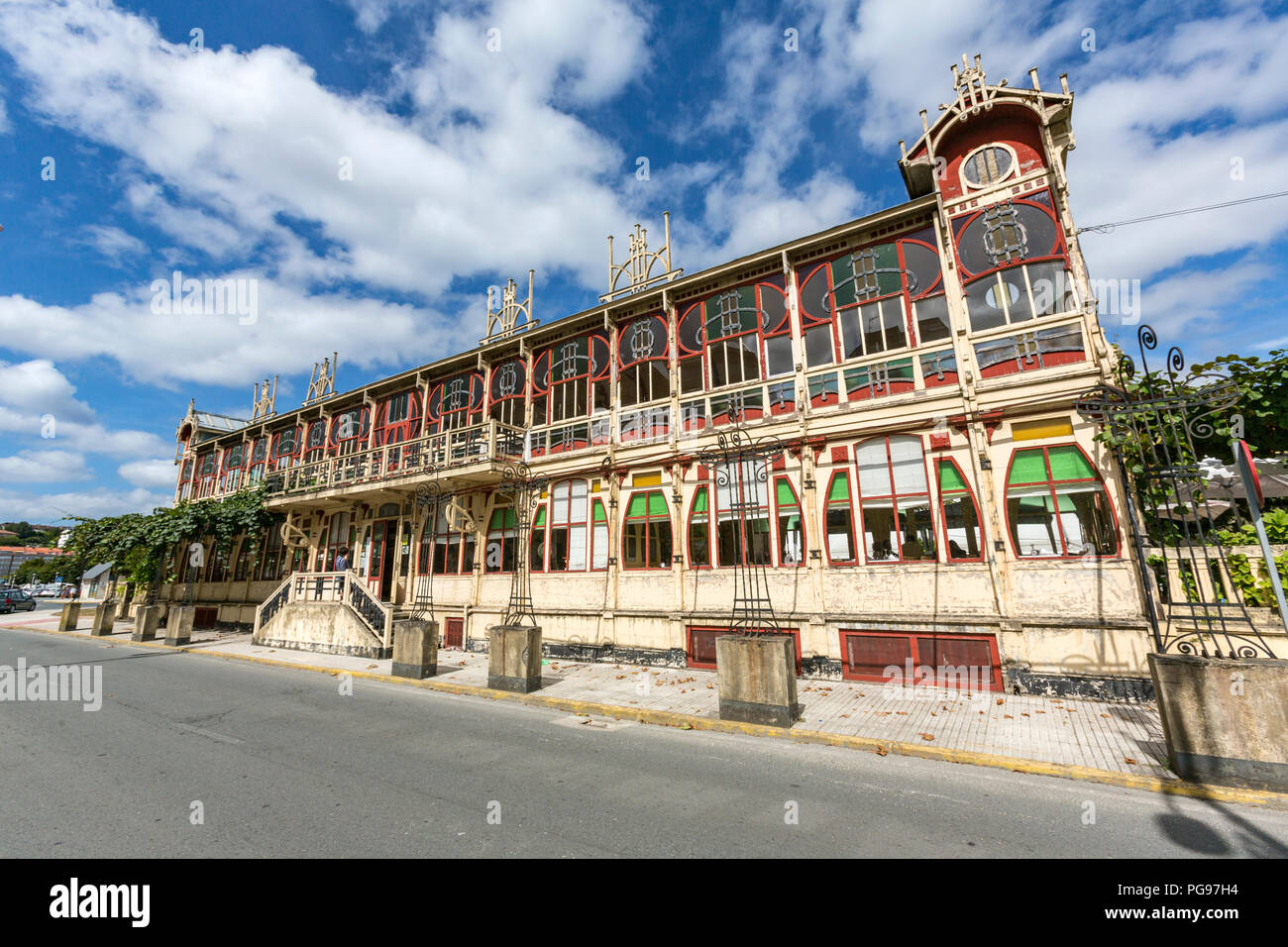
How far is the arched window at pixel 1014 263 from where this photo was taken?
11180 mm

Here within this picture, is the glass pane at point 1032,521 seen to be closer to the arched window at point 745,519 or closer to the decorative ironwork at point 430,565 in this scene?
the arched window at point 745,519

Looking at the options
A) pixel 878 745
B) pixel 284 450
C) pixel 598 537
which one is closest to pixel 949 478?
pixel 878 745

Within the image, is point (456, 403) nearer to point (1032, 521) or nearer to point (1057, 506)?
point (1032, 521)

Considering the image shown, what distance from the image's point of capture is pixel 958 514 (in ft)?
36.8

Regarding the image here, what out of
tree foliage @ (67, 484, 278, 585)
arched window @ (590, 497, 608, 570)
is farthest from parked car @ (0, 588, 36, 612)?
arched window @ (590, 497, 608, 570)

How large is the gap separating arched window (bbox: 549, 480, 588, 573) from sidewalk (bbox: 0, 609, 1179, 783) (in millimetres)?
3056

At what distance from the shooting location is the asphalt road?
4.59 m

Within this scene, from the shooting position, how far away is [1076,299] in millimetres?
10797

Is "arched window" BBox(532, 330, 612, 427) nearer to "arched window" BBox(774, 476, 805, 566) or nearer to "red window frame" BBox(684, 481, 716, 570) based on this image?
"red window frame" BBox(684, 481, 716, 570)

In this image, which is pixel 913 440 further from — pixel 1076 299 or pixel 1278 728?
pixel 1278 728

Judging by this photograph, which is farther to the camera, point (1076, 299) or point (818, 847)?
point (1076, 299)
